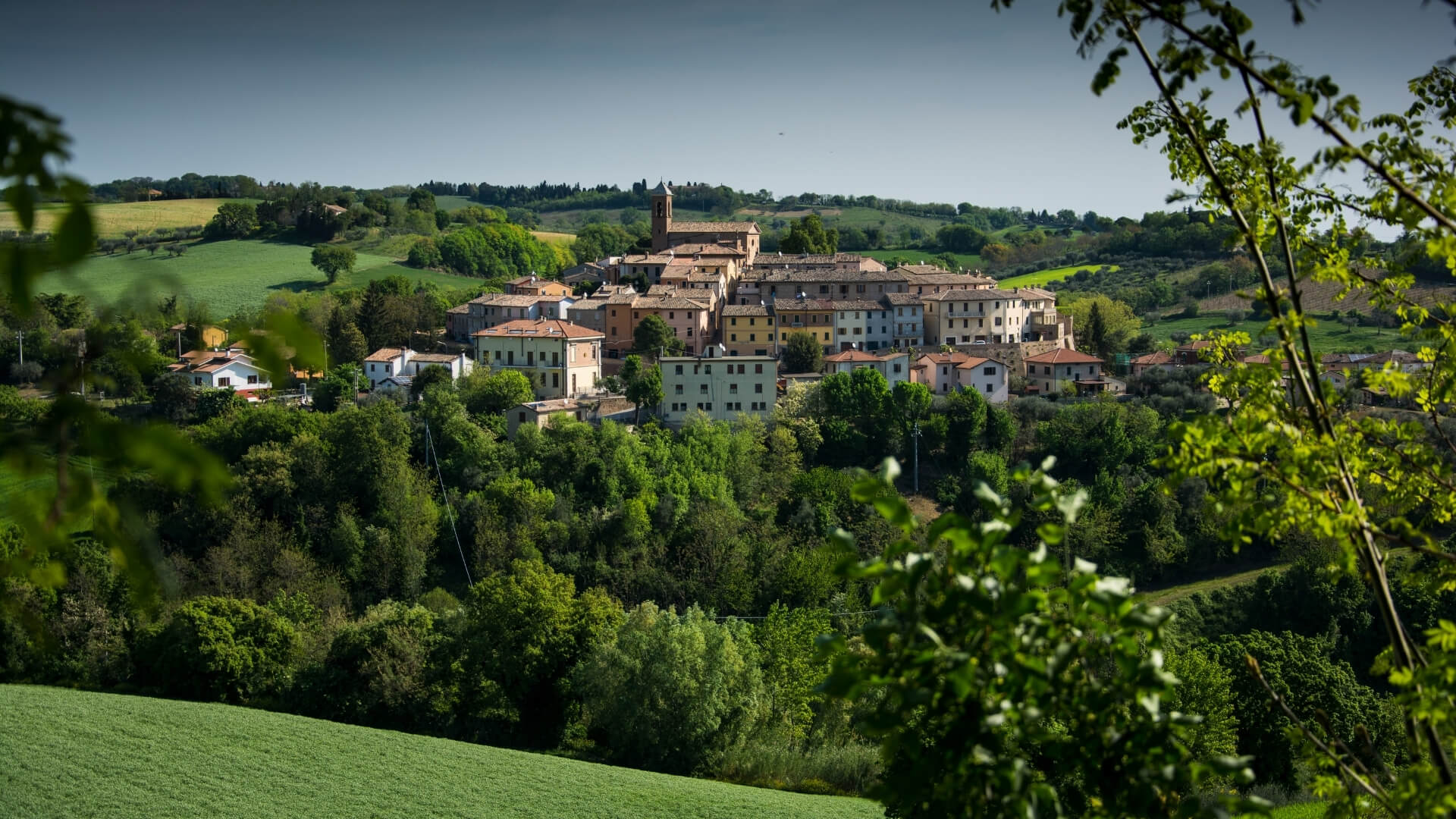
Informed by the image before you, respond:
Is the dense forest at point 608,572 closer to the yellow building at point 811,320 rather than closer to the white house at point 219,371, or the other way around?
the white house at point 219,371

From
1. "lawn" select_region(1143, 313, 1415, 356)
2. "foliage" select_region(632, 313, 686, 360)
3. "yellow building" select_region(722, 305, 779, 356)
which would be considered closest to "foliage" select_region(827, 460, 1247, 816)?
"foliage" select_region(632, 313, 686, 360)

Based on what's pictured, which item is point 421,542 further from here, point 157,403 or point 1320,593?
point 1320,593

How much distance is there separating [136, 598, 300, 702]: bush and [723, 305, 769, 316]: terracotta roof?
83.0ft

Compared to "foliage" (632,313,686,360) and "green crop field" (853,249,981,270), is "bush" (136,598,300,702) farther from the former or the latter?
"green crop field" (853,249,981,270)

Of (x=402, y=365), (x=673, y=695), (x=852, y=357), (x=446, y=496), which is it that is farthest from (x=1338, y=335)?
(x=673, y=695)

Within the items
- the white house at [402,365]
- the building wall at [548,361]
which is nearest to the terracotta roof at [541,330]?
the building wall at [548,361]

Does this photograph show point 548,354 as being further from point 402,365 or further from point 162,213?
point 162,213

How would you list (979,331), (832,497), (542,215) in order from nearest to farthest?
(832,497) < (979,331) < (542,215)

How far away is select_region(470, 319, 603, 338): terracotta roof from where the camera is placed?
157 ft

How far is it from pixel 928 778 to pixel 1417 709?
1.62m

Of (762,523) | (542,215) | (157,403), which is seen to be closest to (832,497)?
(762,523)

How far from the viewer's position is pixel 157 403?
4369 cm

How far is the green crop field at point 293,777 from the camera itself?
2016 cm

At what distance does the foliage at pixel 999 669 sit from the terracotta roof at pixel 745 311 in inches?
1917
